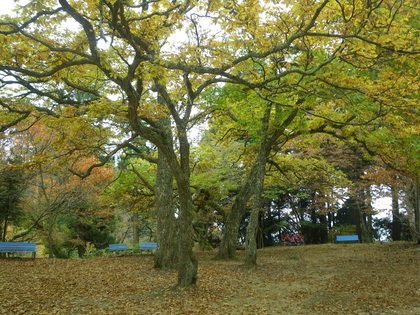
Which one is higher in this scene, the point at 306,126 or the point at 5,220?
the point at 306,126

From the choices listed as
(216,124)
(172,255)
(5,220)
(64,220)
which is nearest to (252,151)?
(216,124)

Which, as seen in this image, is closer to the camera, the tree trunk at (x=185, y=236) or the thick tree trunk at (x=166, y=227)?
the tree trunk at (x=185, y=236)

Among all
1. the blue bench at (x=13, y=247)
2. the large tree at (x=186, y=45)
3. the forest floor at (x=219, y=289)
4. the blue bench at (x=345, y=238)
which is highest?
the large tree at (x=186, y=45)

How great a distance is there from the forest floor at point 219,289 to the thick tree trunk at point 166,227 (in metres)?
0.58

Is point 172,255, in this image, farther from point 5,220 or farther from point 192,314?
point 5,220

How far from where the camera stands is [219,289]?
8.07 meters

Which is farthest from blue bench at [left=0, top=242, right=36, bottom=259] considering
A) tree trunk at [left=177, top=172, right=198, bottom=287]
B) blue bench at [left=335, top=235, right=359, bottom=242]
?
blue bench at [left=335, top=235, right=359, bottom=242]

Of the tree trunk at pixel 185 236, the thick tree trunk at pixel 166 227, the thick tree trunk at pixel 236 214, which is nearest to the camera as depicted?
the tree trunk at pixel 185 236

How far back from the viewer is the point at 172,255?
36.2 ft

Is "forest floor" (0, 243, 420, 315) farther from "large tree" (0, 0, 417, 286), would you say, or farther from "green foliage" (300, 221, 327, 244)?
"green foliage" (300, 221, 327, 244)

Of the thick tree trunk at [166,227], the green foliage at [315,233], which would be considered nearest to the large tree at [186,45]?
the thick tree trunk at [166,227]

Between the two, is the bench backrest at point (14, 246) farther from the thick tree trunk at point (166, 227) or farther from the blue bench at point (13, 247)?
the thick tree trunk at point (166, 227)

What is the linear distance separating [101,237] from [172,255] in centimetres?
1220

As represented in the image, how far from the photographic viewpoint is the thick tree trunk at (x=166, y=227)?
1100 centimetres
